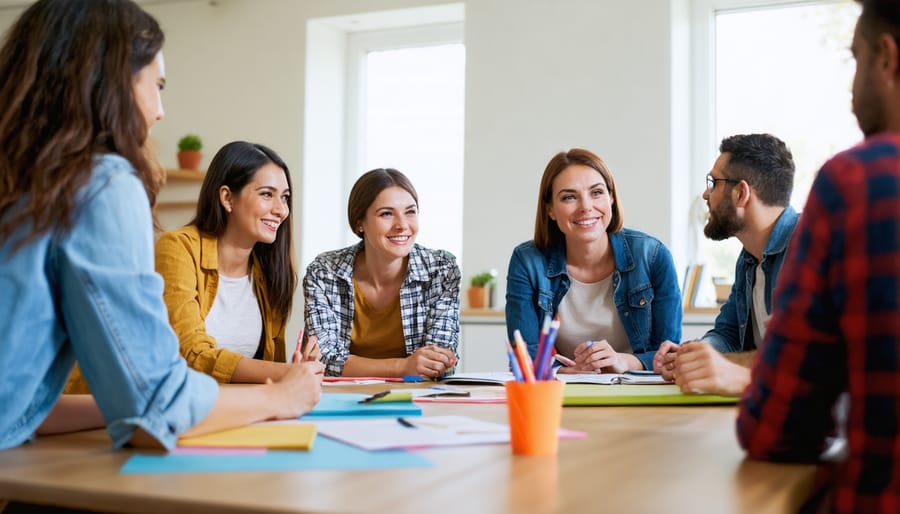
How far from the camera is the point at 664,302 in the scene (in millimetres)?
2783

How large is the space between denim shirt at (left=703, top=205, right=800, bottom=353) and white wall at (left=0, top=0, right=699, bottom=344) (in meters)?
1.53

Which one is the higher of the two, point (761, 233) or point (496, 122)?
point (496, 122)

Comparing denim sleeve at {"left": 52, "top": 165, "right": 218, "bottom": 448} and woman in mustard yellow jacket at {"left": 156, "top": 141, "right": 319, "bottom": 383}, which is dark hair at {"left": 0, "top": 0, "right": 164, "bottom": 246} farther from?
woman in mustard yellow jacket at {"left": 156, "top": 141, "right": 319, "bottom": 383}

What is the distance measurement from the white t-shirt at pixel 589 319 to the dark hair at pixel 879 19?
1.85 meters

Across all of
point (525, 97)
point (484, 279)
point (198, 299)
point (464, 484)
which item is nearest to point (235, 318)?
point (198, 299)

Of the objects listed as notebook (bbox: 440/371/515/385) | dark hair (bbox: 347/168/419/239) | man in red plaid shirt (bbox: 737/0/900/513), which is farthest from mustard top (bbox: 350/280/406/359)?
man in red plaid shirt (bbox: 737/0/900/513)

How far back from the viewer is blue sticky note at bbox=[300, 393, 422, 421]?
1.39 meters

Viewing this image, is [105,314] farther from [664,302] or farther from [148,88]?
[664,302]

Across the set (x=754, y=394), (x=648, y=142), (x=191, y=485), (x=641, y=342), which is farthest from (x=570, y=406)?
(x=648, y=142)

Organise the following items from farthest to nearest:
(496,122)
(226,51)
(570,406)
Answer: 1. (226,51)
2. (496,122)
3. (570,406)

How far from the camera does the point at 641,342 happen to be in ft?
9.02

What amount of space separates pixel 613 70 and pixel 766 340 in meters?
3.46

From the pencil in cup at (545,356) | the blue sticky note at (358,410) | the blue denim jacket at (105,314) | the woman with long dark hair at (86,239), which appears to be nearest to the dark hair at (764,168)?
the blue sticky note at (358,410)

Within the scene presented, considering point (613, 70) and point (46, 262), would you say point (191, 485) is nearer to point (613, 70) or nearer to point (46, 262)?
point (46, 262)
